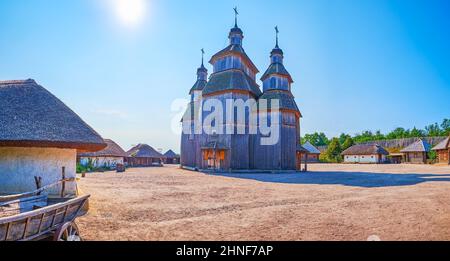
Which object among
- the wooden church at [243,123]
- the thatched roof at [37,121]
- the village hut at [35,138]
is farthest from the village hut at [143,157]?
the village hut at [35,138]

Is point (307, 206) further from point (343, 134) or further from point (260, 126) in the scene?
point (343, 134)

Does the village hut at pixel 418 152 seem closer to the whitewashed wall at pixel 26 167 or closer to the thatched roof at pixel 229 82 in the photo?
the thatched roof at pixel 229 82

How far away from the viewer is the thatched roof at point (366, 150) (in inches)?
2261

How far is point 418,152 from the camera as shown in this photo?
5475 cm

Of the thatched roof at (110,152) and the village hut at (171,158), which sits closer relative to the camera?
the thatched roof at (110,152)

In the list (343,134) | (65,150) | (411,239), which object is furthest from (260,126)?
(343,134)

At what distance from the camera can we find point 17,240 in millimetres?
4008

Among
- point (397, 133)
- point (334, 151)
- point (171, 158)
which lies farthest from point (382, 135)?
point (171, 158)

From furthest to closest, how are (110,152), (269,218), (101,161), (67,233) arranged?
(110,152) < (101,161) < (269,218) < (67,233)

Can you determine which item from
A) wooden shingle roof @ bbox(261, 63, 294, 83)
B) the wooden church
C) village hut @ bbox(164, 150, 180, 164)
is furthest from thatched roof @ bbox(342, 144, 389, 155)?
village hut @ bbox(164, 150, 180, 164)

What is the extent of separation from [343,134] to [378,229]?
307ft

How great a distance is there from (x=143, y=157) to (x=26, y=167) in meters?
40.7

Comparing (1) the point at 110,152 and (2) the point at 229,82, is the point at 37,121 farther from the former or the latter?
(1) the point at 110,152
